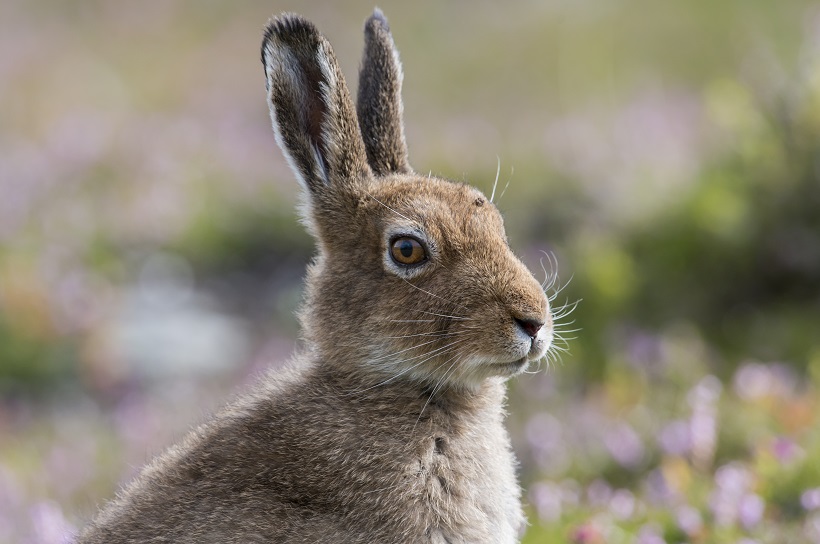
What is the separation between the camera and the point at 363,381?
5.84 meters

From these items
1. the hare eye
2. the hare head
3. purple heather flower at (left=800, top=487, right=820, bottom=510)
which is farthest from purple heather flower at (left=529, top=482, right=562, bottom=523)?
the hare eye

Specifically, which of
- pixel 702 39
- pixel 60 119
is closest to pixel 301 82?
pixel 60 119

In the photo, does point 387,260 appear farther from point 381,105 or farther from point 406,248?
point 381,105

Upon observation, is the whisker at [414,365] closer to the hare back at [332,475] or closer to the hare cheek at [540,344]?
the hare back at [332,475]

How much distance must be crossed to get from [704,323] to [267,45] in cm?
761

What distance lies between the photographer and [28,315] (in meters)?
13.5

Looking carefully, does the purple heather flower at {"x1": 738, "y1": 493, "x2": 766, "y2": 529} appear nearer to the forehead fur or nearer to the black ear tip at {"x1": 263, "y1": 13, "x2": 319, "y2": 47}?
the forehead fur

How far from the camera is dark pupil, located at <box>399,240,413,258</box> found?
579 centimetres

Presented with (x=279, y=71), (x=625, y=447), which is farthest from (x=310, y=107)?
(x=625, y=447)

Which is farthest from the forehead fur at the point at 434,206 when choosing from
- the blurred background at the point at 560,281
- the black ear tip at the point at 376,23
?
the blurred background at the point at 560,281

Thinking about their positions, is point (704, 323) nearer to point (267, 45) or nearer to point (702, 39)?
point (267, 45)

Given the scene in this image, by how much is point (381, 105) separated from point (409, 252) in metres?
1.25

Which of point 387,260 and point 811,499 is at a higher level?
point 387,260

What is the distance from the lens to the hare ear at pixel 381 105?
668 cm
